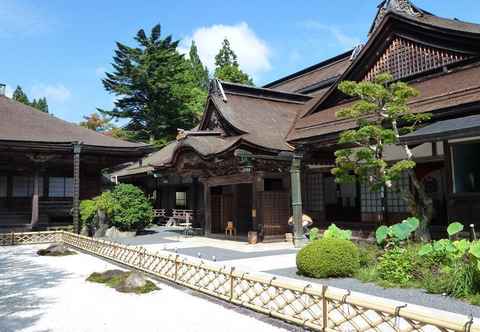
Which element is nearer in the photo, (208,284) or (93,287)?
(208,284)

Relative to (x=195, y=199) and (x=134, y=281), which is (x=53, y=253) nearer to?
(x=134, y=281)

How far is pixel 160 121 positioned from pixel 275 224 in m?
27.8

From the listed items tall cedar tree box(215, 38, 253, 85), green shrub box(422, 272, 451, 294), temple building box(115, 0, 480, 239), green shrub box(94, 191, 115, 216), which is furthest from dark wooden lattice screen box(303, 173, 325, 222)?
tall cedar tree box(215, 38, 253, 85)

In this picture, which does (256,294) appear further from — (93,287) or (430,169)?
(430,169)

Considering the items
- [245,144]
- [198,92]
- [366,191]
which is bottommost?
[366,191]

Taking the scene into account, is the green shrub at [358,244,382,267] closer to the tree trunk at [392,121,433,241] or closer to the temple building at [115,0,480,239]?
the tree trunk at [392,121,433,241]

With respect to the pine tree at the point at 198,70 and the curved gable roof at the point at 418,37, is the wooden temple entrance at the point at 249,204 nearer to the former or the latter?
the curved gable roof at the point at 418,37

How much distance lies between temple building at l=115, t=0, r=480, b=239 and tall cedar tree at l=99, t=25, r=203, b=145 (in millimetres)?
19305

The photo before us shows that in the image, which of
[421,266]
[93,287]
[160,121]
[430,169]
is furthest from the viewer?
[160,121]

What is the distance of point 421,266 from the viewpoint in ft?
28.2

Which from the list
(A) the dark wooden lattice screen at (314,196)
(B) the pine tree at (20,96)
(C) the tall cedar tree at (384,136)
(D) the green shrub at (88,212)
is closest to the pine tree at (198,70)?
(B) the pine tree at (20,96)

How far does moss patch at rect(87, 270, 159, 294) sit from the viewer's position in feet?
29.5

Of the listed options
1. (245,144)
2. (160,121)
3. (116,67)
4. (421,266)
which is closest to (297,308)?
(421,266)

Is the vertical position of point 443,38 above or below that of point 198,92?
below
